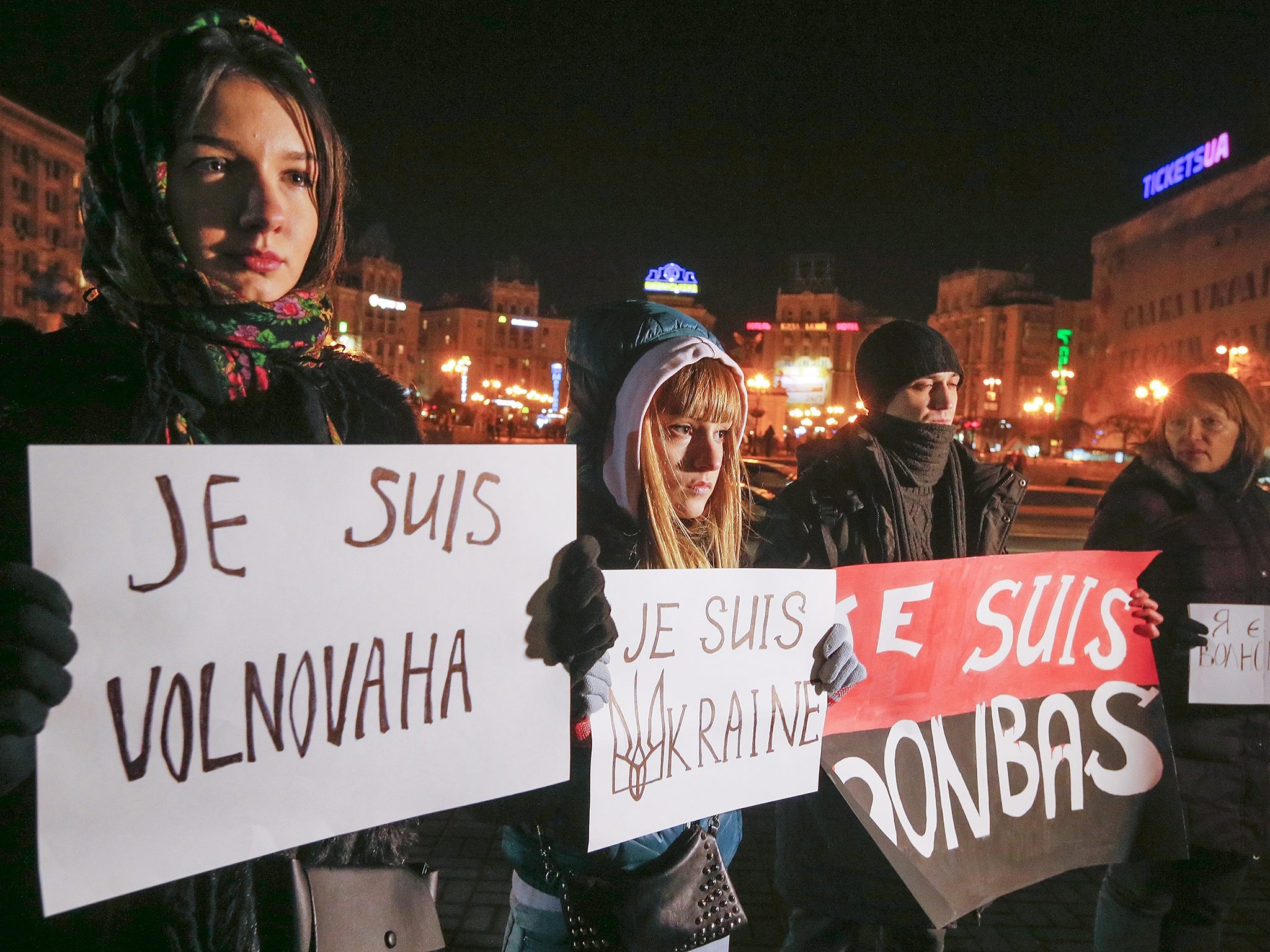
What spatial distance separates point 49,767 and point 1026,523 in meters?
18.2

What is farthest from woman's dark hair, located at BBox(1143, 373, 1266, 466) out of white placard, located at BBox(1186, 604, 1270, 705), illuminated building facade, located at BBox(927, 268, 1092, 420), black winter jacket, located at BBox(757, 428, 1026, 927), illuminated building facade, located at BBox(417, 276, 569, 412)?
illuminated building facade, located at BBox(417, 276, 569, 412)

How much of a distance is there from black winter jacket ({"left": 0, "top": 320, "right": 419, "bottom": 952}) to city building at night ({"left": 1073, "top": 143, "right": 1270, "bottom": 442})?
140 ft

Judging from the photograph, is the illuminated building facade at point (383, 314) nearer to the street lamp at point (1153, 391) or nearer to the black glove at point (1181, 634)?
Answer: the street lamp at point (1153, 391)

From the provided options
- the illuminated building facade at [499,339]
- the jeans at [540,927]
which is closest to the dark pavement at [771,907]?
the jeans at [540,927]

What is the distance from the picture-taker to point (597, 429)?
2.04 m

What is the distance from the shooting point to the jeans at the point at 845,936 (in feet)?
7.39

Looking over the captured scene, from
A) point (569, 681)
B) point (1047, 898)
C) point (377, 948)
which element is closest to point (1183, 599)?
point (1047, 898)

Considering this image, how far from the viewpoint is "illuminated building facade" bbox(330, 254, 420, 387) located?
87.7 m

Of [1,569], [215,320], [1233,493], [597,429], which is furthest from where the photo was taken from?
[1233,493]

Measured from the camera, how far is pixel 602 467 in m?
2.00

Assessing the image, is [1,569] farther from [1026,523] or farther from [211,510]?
[1026,523]

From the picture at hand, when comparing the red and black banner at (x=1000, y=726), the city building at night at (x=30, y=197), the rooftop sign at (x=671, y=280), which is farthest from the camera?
the rooftop sign at (x=671, y=280)

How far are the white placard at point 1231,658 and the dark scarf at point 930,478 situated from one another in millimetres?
822

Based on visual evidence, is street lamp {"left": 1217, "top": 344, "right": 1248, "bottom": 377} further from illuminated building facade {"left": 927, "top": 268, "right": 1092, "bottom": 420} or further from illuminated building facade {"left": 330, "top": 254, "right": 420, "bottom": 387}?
illuminated building facade {"left": 330, "top": 254, "right": 420, "bottom": 387}
